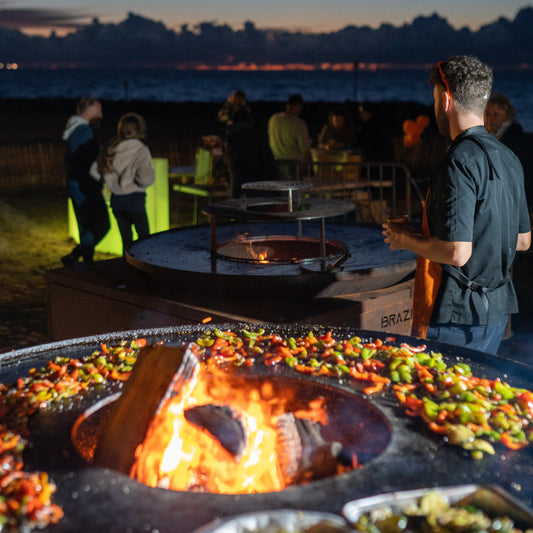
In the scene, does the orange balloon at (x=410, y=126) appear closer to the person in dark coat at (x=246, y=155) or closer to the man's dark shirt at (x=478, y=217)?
the person in dark coat at (x=246, y=155)

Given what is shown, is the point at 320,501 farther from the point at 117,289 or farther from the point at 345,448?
the point at 117,289

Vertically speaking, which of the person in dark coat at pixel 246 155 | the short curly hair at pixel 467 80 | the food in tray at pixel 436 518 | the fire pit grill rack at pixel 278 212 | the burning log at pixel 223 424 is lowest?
the burning log at pixel 223 424

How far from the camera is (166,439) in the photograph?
233cm

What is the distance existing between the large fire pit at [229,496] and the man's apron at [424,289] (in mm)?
934

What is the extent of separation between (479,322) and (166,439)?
69.3 inches

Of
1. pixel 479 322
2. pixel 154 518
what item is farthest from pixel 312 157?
pixel 154 518

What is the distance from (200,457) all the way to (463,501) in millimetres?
1030

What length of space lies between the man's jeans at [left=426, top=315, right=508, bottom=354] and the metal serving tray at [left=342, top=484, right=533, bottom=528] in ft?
5.11

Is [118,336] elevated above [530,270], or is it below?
above

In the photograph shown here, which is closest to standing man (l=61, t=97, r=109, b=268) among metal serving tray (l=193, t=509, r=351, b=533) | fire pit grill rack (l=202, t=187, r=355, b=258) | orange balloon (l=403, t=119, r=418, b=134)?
fire pit grill rack (l=202, t=187, r=355, b=258)

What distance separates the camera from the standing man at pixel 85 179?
8.28 m

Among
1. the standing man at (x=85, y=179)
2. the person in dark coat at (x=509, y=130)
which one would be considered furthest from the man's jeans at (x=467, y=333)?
the standing man at (x=85, y=179)

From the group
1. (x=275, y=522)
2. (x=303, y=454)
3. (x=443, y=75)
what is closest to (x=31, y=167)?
(x=443, y=75)

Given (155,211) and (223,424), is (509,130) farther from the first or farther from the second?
(155,211)
